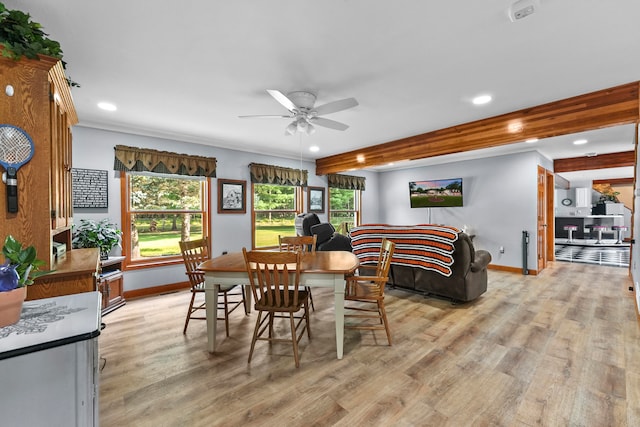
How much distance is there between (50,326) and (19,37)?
1.61m

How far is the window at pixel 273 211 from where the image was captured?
557 centimetres

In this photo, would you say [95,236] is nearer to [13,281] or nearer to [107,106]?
[107,106]

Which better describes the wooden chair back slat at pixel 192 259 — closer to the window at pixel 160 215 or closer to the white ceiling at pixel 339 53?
the white ceiling at pixel 339 53

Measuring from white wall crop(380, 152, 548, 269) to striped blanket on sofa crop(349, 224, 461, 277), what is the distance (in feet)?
9.45

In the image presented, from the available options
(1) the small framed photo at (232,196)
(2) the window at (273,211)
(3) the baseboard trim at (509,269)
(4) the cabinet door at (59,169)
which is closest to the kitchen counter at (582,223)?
(3) the baseboard trim at (509,269)

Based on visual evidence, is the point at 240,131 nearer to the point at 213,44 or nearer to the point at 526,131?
the point at 213,44

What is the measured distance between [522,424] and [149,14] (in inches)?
129

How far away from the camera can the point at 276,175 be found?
5.65 m

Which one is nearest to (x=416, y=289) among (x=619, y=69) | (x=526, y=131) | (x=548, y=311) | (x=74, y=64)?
(x=548, y=311)

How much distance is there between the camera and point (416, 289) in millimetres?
4113

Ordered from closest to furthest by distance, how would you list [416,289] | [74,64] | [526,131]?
[74,64]
[526,131]
[416,289]

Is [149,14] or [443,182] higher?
[149,14]

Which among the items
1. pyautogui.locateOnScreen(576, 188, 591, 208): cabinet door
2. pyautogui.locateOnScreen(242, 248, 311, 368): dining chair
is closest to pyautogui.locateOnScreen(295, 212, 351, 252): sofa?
pyautogui.locateOnScreen(242, 248, 311, 368): dining chair

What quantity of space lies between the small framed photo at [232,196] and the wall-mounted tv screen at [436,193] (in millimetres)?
4102
